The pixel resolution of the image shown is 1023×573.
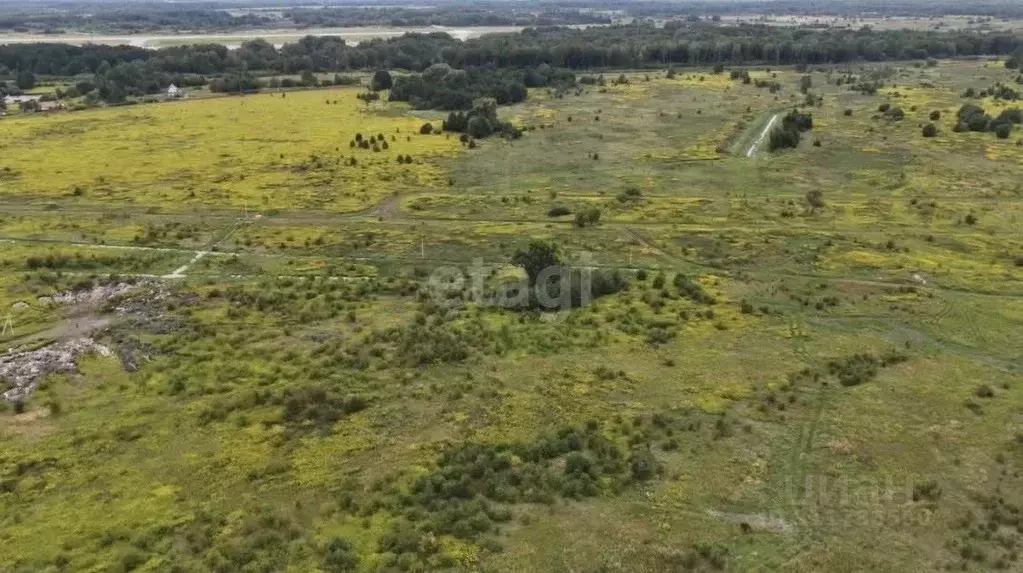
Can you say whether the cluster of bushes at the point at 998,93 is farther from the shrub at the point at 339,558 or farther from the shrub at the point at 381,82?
the shrub at the point at 339,558

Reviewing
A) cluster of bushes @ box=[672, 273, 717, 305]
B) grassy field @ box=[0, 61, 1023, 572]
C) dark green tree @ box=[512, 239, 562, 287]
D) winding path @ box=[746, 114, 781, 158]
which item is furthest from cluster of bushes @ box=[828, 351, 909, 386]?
winding path @ box=[746, 114, 781, 158]

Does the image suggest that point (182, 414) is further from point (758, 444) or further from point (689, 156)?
point (689, 156)

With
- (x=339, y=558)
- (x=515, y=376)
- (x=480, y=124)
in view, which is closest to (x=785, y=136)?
(x=480, y=124)

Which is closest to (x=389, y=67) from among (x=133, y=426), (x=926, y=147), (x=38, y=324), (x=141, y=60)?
(x=141, y=60)

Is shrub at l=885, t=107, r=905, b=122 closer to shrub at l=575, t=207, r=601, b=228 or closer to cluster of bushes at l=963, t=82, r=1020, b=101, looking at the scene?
cluster of bushes at l=963, t=82, r=1020, b=101

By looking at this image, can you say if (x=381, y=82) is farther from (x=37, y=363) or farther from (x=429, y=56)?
(x=37, y=363)
